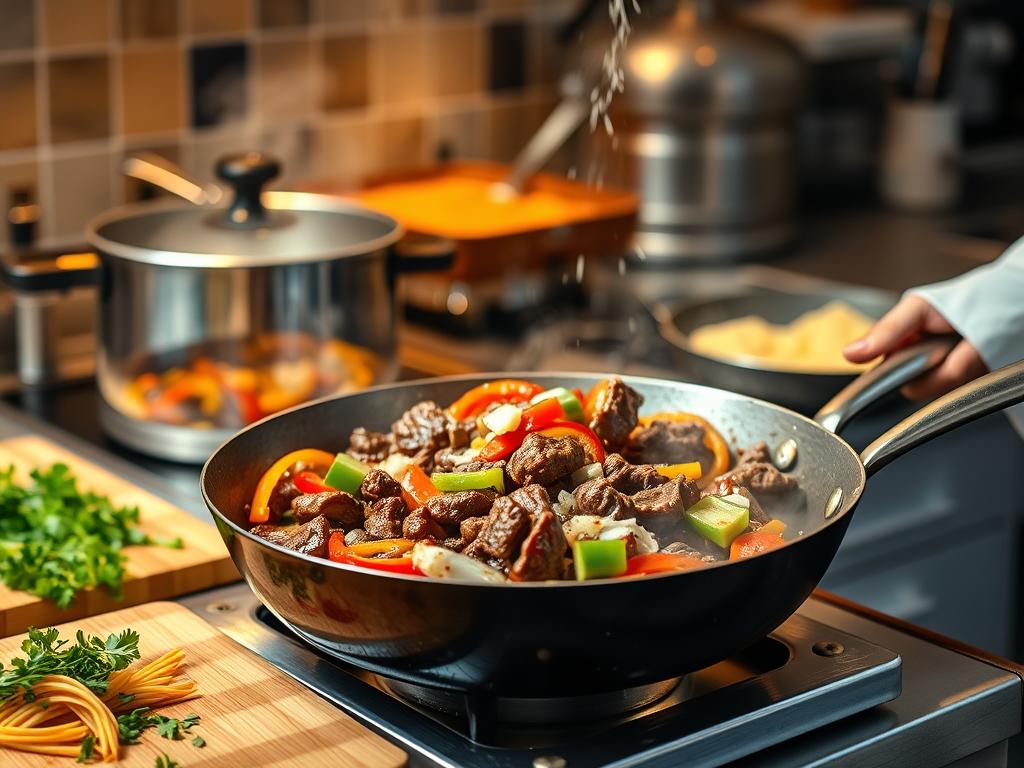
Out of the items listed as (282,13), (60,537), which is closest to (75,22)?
(282,13)

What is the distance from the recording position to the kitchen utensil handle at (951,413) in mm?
980

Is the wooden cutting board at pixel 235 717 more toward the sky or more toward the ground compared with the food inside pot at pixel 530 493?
more toward the ground

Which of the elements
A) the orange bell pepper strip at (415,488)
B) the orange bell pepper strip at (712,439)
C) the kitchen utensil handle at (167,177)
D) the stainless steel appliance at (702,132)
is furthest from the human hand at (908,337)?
the stainless steel appliance at (702,132)

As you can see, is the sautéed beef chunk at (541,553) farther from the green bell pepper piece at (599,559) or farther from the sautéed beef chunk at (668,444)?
the sautéed beef chunk at (668,444)

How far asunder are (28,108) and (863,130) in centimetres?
172

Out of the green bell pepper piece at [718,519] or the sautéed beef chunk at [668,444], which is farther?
the sautéed beef chunk at [668,444]

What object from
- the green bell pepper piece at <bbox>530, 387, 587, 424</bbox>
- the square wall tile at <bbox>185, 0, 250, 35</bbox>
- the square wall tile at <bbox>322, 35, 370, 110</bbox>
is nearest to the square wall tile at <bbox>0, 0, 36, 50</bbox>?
the square wall tile at <bbox>185, 0, 250, 35</bbox>

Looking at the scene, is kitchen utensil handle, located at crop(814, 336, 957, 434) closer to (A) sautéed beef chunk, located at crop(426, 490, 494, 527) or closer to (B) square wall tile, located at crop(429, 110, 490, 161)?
(A) sautéed beef chunk, located at crop(426, 490, 494, 527)

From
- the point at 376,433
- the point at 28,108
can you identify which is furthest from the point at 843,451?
the point at 28,108

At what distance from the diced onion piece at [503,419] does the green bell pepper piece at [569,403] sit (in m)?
0.02

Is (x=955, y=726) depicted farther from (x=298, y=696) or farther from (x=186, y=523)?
(x=186, y=523)

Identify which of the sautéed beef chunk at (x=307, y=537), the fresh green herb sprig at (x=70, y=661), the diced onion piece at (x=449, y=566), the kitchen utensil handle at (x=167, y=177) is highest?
the kitchen utensil handle at (x=167, y=177)

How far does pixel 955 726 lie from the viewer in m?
0.99

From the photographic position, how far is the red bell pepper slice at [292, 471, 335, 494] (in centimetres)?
103
